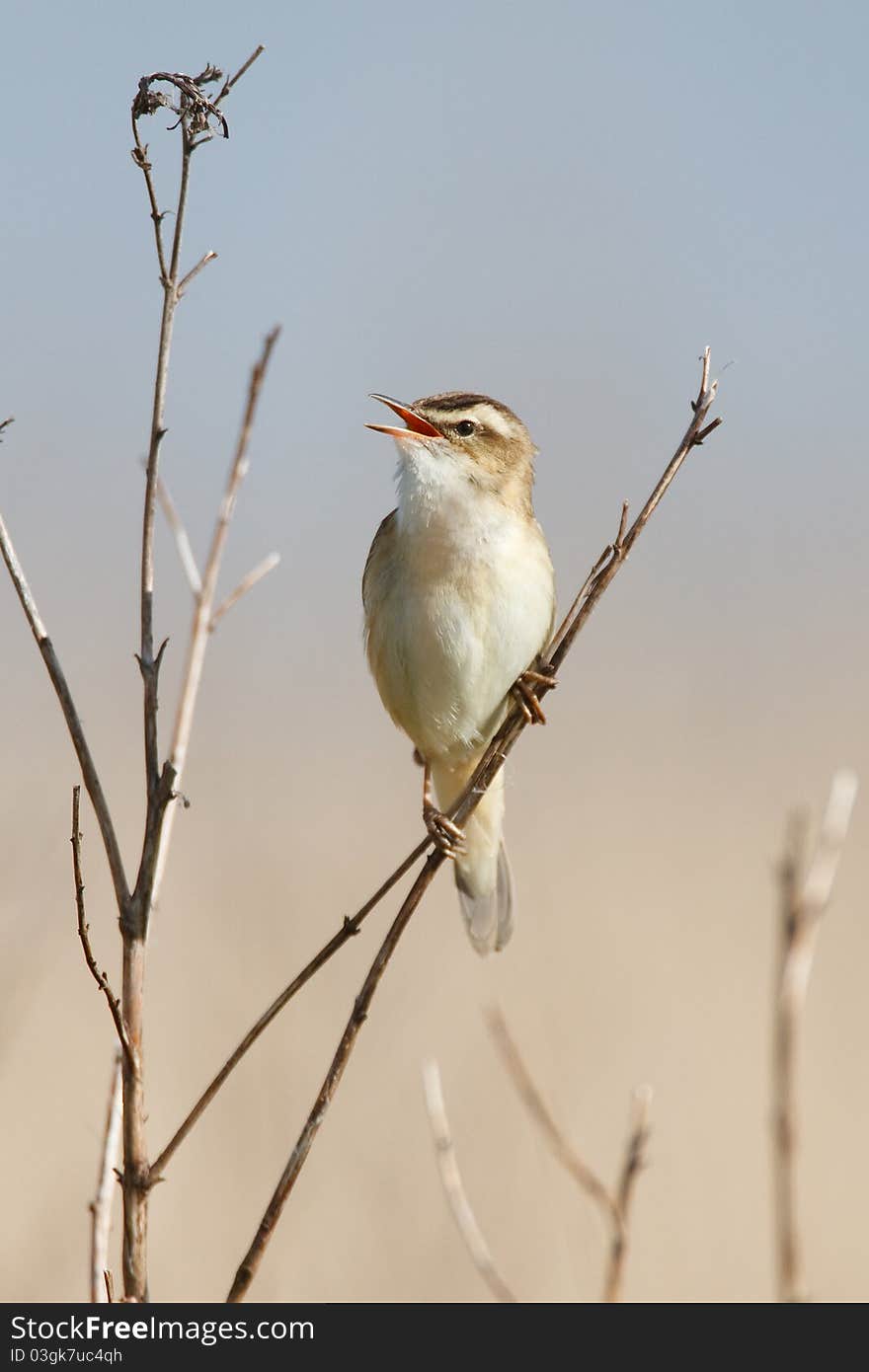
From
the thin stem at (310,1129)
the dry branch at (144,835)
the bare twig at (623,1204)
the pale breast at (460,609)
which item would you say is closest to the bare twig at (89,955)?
the dry branch at (144,835)

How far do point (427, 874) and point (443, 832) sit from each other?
571mm

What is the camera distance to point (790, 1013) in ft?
4.51

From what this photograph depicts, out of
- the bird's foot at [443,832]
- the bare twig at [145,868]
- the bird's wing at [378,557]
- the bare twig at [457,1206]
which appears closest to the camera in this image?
the bare twig at [145,868]

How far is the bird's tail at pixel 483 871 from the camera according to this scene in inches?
172

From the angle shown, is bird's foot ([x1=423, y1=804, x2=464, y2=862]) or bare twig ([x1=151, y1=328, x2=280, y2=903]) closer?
bare twig ([x1=151, y1=328, x2=280, y2=903])

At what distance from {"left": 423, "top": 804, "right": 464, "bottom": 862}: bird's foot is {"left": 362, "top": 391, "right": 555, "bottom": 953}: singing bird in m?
0.03

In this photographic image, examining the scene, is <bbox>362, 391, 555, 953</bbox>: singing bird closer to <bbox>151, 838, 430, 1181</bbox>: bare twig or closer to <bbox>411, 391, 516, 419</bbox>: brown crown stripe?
<bbox>411, 391, 516, 419</bbox>: brown crown stripe

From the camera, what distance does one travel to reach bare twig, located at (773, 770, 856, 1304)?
4.50ft

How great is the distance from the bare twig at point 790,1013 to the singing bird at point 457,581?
205 centimetres

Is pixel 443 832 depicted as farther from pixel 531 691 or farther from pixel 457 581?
pixel 457 581

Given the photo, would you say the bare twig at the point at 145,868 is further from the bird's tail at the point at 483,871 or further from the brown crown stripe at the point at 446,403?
the bird's tail at the point at 483,871

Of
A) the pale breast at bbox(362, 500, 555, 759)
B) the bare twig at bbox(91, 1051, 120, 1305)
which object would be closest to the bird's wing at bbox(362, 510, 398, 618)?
the pale breast at bbox(362, 500, 555, 759)
